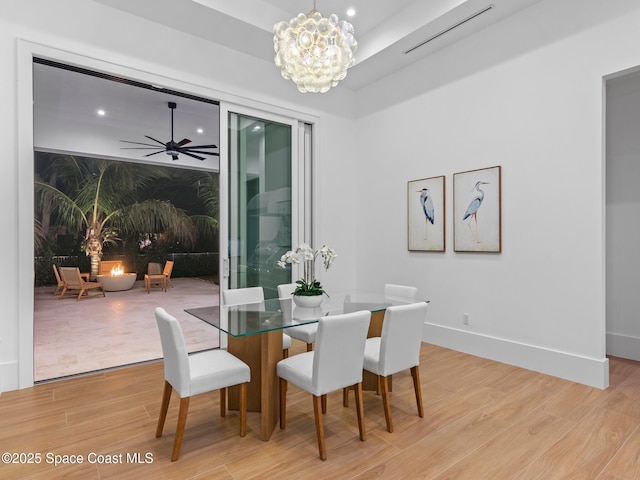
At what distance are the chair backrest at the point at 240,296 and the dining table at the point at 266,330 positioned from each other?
463mm

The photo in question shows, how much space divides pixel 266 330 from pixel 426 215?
292 centimetres

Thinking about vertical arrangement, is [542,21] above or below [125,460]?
above

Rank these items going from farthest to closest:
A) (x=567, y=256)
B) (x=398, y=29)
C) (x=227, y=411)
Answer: (x=398, y=29) < (x=567, y=256) < (x=227, y=411)

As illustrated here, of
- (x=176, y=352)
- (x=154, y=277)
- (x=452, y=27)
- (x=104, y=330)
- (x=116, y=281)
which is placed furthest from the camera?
(x=154, y=277)

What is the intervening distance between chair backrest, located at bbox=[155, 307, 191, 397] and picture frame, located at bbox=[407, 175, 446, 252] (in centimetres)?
317

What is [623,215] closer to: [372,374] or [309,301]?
[372,374]

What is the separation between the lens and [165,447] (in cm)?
217

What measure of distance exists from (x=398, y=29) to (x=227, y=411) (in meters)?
4.13

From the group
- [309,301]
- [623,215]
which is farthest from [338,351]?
[623,215]

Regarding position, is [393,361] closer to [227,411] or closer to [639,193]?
[227,411]

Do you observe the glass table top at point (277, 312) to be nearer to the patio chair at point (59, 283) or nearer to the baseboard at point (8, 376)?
the baseboard at point (8, 376)

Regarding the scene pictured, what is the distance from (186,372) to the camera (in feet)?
A: 6.65

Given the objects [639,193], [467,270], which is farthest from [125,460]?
[639,193]

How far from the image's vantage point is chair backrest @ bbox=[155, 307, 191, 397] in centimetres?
199
